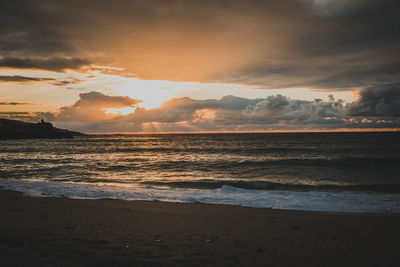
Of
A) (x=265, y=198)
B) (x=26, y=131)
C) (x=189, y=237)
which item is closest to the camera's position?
(x=189, y=237)

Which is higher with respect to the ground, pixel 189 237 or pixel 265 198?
pixel 189 237

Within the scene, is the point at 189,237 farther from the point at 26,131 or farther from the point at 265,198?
the point at 26,131

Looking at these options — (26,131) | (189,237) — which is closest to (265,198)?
→ (189,237)

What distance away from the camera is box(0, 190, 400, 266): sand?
603cm

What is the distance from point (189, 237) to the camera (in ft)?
24.7

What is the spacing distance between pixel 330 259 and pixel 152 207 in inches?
300

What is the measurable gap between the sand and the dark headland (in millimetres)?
165127

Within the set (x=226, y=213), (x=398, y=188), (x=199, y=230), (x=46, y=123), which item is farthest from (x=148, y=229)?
(x=46, y=123)

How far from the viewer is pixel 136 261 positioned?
5.82 meters

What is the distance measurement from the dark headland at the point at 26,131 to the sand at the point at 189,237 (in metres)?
165

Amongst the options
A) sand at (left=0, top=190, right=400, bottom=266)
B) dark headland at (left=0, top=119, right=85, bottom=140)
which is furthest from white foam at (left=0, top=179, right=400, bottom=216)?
dark headland at (left=0, top=119, right=85, bottom=140)

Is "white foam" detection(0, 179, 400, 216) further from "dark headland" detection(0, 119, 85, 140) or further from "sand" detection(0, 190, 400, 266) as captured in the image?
"dark headland" detection(0, 119, 85, 140)

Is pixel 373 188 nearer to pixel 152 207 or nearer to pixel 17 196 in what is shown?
pixel 152 207

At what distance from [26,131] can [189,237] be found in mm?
177687
